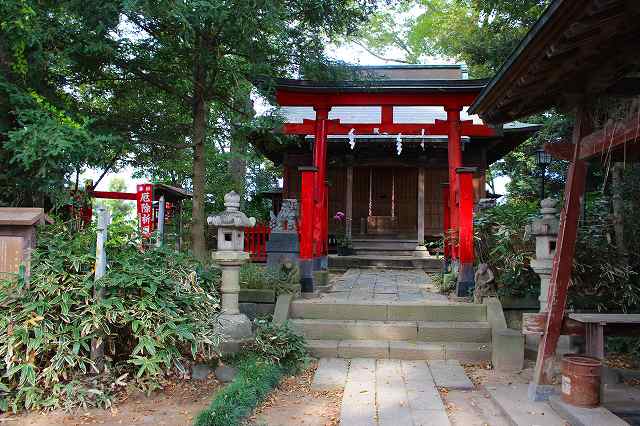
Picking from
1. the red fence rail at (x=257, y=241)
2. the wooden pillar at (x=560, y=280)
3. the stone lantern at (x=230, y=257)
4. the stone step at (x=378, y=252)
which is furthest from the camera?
the stone step at (x=378, y=252)

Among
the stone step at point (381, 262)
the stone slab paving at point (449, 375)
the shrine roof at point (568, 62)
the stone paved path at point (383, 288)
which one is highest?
the shrine roof at point (568, 62)

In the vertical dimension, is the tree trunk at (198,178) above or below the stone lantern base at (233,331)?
above

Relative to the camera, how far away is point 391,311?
634 cm

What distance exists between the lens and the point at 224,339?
506cm

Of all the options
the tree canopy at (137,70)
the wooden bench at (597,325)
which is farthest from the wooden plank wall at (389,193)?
the wooden bench at (597,325)

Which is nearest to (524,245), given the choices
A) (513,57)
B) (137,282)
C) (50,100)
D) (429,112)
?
(513,57)

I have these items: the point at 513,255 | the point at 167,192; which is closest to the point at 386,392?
the point at 513,255

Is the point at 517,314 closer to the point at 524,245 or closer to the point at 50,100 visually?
the point at 524,245

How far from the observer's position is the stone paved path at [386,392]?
3.95 meters

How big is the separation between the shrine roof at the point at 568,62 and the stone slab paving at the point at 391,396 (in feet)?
9.32

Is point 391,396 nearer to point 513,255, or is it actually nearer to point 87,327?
point 87,327

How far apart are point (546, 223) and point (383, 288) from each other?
3.62 m

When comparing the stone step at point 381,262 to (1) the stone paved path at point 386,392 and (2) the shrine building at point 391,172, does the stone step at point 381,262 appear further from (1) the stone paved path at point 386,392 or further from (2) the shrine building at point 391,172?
(1) the stone paved path at point 386,392

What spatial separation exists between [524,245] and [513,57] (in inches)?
131
